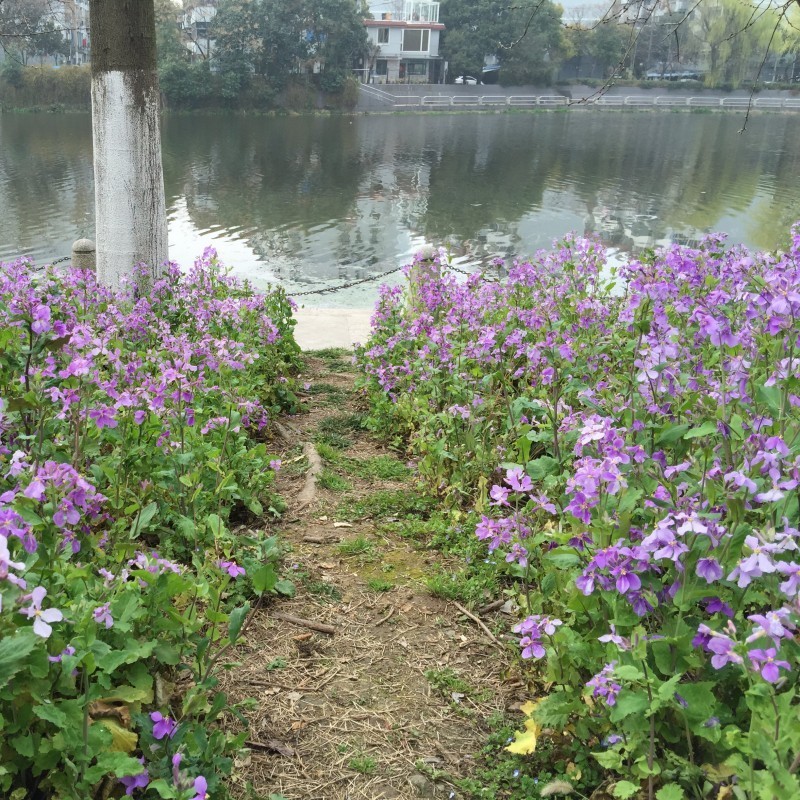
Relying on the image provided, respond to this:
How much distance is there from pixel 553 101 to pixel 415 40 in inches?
671

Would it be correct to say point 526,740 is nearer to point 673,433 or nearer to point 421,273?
point 673,433

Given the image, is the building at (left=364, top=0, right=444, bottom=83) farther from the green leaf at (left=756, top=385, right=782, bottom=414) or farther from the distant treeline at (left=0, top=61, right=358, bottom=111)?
the green leaf at (left=756, top=385, right=782, bottom=414)

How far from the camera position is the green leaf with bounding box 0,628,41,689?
1292 mm

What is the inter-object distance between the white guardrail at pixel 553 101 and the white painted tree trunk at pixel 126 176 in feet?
175

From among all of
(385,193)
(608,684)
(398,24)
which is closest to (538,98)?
(398,24)

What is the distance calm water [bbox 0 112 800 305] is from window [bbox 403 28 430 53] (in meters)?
38.1

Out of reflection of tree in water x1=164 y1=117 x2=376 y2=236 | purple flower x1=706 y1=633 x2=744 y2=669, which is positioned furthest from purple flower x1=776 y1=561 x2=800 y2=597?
reflection of tree in water x1=164 y1=117 x2=376 y2=236

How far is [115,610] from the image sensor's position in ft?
5.46

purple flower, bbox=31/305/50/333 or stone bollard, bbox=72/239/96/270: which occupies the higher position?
purple flower, bbox=31/305/50/333

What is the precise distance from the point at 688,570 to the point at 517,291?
10.00 ft

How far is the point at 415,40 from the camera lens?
71.4 m

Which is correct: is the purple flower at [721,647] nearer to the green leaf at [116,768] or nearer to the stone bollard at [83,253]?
the green leaf at [116,768]

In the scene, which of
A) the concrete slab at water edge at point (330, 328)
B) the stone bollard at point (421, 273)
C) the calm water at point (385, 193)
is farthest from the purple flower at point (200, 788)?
the concrete slab at water edge at point (330, 328)

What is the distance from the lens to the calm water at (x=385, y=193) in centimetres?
1398
